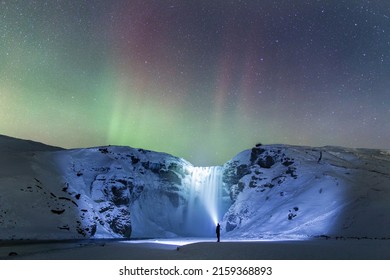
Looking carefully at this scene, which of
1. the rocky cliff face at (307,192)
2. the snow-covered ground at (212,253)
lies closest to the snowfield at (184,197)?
the rocky cliff face at (307,192)

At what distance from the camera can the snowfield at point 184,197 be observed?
45594 millimetres

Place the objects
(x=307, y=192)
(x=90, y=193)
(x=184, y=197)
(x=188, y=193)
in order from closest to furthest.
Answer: (x=307, y=192)
(x=90, y=193)
(x=184, y=197)
(x=188, y=193)

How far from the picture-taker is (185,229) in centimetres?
8619

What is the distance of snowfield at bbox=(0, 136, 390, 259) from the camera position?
Answer: 1795 inches

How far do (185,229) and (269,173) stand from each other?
82.6 feet

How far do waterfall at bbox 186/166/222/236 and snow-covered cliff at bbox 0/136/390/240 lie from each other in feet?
0.86

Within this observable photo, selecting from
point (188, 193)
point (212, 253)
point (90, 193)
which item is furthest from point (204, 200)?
point (212, 253)

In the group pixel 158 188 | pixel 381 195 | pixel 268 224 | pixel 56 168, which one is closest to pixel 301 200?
pixel 268 224

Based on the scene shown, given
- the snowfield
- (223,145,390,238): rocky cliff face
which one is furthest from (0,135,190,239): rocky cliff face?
(223,145,390,238): rocky cliff face

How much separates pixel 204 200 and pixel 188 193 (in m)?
5.32

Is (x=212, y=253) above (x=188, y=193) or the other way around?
above

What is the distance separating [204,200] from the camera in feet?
298

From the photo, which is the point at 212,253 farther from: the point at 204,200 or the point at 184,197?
the point at 184,197

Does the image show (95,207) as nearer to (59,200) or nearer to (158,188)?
(59,200)
